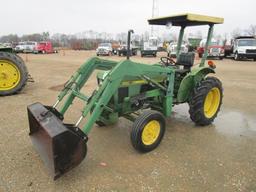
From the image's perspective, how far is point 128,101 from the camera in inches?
143

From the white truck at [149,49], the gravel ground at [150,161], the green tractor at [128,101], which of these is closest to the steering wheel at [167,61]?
the green tractor at [128,101]

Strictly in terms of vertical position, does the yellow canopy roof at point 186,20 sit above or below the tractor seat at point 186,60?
above

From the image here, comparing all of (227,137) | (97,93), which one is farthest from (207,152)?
(97,93)

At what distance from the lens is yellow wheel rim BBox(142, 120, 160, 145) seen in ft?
10.9

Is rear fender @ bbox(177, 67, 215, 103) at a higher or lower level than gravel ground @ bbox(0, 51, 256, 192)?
higher

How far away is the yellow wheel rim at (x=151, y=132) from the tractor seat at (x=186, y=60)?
164cm

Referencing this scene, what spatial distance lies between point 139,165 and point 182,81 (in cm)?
180

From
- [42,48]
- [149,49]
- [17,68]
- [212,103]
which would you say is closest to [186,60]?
[212,103]

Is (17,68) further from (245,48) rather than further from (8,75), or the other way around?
(245,48)

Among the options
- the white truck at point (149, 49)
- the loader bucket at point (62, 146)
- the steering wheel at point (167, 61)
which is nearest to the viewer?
the loader bucket at point (62, 146)

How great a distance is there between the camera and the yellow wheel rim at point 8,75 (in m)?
6.36

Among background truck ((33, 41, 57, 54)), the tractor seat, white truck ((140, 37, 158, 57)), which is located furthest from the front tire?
background truck ((33, 41, 57, 54))

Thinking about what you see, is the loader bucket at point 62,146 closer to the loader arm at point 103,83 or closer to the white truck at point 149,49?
the loader arm at point 103,83

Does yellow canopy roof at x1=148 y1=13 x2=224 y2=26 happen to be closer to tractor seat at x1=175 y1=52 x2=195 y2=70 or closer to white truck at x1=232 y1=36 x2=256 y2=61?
tractor seat at x1=175 y1=52 x2=195 y2=70
